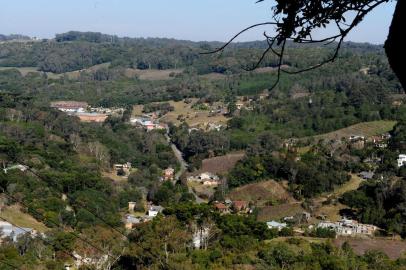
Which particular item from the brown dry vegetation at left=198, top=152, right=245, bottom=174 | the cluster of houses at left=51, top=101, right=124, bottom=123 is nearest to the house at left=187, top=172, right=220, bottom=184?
the brown dry vegetation at left=198, top=152, right=245, bottom=174

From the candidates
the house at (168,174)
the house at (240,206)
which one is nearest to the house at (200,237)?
the house at (240,206)

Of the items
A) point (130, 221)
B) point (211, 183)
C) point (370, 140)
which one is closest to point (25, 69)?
point (211, 183)

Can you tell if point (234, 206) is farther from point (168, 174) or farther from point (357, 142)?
point (357, 142)

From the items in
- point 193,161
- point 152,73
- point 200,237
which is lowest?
point 193,161

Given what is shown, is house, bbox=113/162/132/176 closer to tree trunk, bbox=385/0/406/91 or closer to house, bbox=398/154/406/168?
house, bbox=398/154/406/168

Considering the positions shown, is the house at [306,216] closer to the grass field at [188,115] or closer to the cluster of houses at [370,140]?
the cluster of houses at [370,140]
